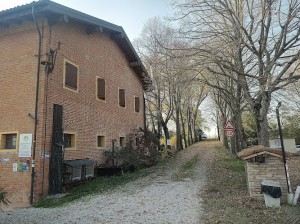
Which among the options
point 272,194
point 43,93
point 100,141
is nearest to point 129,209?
point 272,194

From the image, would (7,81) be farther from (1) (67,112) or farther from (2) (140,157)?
(2) (140,157)

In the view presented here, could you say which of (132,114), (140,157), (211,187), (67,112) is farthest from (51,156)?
(132,114)

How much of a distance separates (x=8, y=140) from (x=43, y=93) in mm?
2474

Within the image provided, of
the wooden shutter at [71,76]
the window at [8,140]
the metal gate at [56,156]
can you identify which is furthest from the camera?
the wooden shutter at [71,76]

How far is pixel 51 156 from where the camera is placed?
10883mm

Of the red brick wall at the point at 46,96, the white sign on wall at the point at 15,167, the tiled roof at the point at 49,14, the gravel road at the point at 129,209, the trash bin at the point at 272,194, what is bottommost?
the gravel road at the point at 129,209

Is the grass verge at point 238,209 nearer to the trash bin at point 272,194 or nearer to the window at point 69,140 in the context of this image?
the trash bin at point 272,194

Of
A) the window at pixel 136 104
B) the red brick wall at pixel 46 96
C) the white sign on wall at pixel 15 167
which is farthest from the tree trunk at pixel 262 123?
the white sign on wall at pixel 15 167

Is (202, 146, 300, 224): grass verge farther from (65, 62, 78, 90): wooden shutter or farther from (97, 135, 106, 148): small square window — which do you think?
(65, 62, 78, 90): wooden shutter

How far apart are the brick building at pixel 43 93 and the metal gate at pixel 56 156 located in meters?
0.04

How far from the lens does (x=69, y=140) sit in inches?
491

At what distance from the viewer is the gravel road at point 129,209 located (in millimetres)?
6906

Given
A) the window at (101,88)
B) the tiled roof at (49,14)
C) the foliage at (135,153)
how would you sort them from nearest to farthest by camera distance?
the tiled roof at (49,14) → the window at (101,88) → the foliage at (135,153)

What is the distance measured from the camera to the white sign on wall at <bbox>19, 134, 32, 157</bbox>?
10.6 metres
